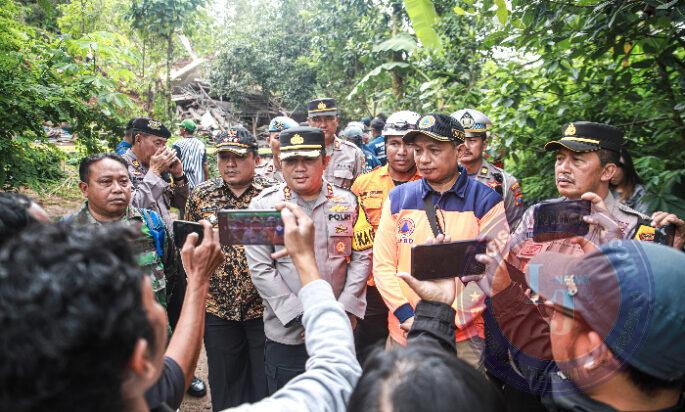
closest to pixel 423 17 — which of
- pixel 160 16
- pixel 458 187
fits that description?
pixel 458 187

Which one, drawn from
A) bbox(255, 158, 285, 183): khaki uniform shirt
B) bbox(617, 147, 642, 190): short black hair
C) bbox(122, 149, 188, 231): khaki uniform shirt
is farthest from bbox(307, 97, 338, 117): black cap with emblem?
bbox(617, 147, 642, 190): short black hair

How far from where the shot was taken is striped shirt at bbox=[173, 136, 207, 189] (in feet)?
22.2

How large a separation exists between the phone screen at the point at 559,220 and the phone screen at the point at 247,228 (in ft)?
4.75

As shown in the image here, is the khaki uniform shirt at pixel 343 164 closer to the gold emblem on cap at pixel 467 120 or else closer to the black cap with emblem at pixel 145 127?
the gold emblem on cap at pixel 467 120

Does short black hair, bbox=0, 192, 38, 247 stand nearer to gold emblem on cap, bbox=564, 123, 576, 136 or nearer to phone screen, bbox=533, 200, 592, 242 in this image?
phone screen, bbox=533, 200, 592, 242

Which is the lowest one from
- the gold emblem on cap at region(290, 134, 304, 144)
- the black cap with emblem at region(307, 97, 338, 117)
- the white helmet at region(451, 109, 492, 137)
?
the gold emblem on cap at region(290, 134, 304, 144)

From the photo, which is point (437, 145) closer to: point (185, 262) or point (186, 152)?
point (185, 262)

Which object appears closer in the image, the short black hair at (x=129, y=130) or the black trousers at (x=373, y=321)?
the black trousers at (x=373, y=321)

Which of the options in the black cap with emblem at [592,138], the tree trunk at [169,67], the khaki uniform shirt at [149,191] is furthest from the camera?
the tree trunk at [169,67]

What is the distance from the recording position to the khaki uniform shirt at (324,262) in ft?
9.51

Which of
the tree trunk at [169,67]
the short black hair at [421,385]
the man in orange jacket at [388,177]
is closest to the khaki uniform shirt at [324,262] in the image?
the man in orange jacket at [388,177]

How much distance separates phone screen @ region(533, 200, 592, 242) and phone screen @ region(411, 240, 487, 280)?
0.57 metres

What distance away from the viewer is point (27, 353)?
34.4 inches

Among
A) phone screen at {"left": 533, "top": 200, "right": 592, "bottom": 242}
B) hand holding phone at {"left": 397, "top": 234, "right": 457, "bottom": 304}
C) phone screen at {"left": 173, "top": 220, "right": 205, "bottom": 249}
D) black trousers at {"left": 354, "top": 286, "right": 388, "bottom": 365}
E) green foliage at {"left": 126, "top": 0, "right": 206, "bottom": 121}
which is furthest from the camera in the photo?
green foliage at {"left": 126, "top": 0, "right": 206, "bottom": 121}
